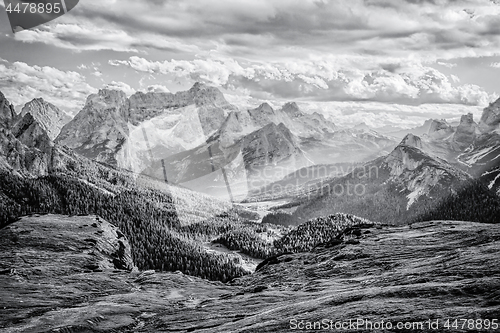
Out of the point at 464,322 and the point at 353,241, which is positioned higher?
the point at 464,322

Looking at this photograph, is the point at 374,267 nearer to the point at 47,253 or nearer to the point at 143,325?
the point at 143,325

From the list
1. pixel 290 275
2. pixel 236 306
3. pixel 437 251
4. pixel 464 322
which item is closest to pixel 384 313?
pixel 464 322

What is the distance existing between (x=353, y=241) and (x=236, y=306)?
114 m

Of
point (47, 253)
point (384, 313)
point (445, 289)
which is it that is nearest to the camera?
point (384, 313)

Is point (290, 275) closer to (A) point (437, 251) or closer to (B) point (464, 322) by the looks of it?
(A) point (437, 251)

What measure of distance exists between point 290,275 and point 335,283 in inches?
1839

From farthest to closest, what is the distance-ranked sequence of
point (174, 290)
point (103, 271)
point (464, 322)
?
point (103, 271), point (174, 290), point (464, 322)

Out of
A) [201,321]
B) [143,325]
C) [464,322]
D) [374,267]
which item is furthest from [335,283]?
[464,322]

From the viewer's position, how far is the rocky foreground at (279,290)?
54.6 meters

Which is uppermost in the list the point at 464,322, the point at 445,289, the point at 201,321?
the point at 464,322

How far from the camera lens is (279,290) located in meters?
116

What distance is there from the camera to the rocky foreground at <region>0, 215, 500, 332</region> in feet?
179

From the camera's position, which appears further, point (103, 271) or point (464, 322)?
point (103, 271)

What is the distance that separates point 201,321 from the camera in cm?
8281
